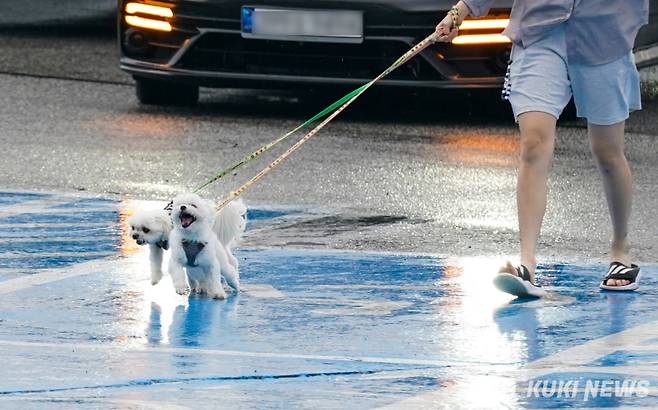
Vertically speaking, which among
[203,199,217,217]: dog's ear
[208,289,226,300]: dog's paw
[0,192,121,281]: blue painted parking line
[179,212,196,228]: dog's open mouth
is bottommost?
[0,192,121,281]: blue painted parking line

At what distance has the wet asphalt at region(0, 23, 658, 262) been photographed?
8.00m

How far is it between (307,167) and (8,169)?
5.10ft

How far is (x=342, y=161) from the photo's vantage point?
33.0ft

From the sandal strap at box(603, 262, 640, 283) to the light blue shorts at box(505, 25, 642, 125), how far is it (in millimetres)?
531

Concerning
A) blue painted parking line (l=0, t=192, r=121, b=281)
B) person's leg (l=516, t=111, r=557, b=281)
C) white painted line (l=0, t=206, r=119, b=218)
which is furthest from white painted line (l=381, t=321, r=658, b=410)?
white painted line (l=0, t=206, r=119, b=218)

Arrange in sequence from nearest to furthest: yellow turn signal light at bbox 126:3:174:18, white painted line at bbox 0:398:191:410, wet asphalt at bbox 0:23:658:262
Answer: white painted line at bbox 0:398:191:410, wet asphalt at bbox 0:23:658:262, yellow turn signal light at bbox 126:3:174:18

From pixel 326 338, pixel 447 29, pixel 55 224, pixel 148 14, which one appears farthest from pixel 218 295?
pixel 148 14

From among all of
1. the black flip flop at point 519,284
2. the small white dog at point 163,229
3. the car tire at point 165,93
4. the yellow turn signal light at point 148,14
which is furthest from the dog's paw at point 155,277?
the car tire at point 165,93

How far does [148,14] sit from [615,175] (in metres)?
5.43

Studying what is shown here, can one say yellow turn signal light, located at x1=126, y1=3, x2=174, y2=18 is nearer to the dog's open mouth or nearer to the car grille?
the car grille

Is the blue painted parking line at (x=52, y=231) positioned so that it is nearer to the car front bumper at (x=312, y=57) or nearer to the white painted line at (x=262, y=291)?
the white painted line at (x=262, y=291)

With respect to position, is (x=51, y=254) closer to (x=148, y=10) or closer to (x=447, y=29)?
(x=447, y=29)

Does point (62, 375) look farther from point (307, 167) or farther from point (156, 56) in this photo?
point (156, 56)

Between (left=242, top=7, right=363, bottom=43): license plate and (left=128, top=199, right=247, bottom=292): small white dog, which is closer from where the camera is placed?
(left=128, top=199, right=247, bottom=292): small white dog
